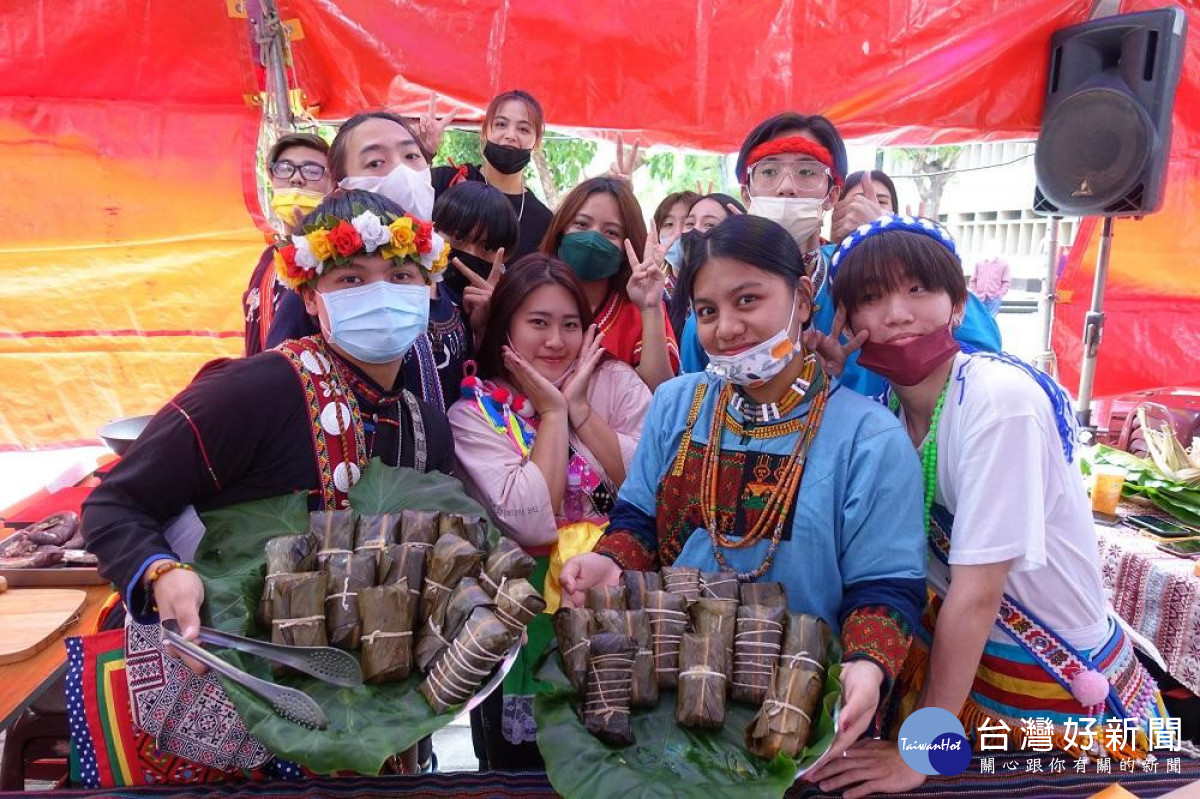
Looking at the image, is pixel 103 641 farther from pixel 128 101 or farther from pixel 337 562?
pixel 128 101

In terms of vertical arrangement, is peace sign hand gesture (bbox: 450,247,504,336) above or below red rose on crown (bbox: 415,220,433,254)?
below

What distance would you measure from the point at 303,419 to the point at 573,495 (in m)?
0.92

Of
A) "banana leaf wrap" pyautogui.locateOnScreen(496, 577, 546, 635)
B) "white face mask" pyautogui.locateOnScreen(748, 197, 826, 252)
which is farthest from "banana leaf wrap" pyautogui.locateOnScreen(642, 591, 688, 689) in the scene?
"white face mask" pyautogui.locateOnScreen(748, 197, 826, 252)

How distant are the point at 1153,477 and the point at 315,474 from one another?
3805mm

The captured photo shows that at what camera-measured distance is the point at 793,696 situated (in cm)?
138

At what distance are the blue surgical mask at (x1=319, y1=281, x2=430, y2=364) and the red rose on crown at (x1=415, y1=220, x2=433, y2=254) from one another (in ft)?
0.40

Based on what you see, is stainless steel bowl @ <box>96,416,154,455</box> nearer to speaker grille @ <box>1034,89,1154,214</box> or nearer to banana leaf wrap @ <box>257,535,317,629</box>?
banana leaf wrap @ <box>257,535,317,629</box>

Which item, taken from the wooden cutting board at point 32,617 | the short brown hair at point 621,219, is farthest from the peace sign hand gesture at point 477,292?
the wooden cutting board at point 32,617

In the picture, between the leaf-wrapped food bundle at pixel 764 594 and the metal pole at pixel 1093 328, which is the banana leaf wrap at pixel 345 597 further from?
the metal pole at pixel 1093 328

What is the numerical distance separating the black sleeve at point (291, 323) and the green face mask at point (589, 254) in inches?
37.6

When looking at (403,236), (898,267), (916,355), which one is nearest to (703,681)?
(916,355)

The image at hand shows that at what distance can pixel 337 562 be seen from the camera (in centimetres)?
150

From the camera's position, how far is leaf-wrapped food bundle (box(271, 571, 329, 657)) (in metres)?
1.42

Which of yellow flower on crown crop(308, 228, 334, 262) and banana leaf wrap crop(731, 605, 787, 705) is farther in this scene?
yellow flower on crown crop(308, 228, 334, 262)
